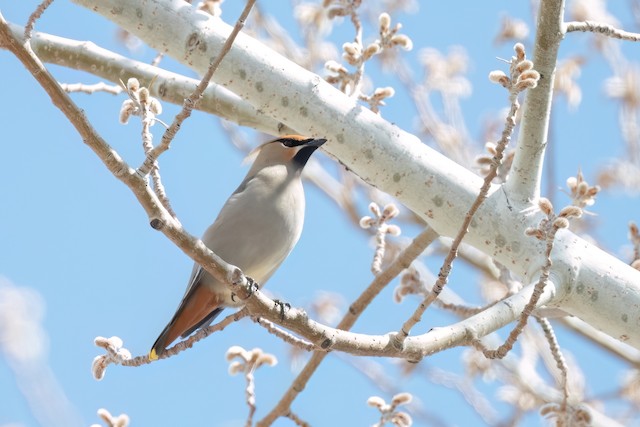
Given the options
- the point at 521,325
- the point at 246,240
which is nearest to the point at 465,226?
the point at 521,325

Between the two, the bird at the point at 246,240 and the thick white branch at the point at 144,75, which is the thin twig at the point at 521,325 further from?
the thick white branch at the point at 144,75

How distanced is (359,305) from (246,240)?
0.62m

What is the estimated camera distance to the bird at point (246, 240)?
4098mm

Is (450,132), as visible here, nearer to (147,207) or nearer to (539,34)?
→ (539,34)

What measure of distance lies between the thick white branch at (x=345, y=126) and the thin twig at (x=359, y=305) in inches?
20.2

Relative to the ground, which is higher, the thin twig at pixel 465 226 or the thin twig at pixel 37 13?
the thin twig at pixel 465 226

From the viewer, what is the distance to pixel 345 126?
3713 mm

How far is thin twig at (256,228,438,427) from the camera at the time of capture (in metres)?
4.12

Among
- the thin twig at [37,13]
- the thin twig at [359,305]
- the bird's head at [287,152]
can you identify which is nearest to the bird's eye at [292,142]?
the bird's head at [287,152]

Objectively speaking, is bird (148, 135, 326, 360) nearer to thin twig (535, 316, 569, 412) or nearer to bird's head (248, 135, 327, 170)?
bird's head (248, 135, 327, 170)

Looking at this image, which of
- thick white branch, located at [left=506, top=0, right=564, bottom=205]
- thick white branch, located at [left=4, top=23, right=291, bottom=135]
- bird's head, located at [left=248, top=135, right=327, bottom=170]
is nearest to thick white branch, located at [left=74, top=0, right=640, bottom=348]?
thick white branch, located at [left=506, top=0, right=564, bottom=205]

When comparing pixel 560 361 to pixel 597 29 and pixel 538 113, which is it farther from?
pixel 597 29

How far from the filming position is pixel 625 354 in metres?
5.95

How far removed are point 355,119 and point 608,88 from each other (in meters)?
3.34
